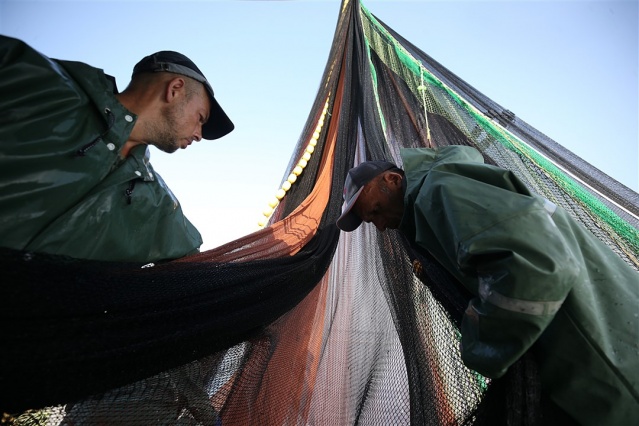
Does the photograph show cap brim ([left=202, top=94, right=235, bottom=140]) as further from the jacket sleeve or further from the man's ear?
the jacket sleeve

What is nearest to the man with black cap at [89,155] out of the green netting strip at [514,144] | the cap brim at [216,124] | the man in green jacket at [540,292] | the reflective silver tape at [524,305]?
the cap brim at [216,124]

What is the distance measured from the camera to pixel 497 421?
1144 millimetres

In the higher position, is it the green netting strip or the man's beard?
the green netting strip

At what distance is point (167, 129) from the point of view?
160 centimetres

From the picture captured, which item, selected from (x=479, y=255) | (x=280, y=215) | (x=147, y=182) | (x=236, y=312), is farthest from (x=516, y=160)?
(x=147, y=182)

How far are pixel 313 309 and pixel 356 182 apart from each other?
0.72m

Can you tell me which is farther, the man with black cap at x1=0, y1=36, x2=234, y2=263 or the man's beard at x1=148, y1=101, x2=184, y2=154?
the man's beard at x1=148, y1=101, x2=184, y2=154

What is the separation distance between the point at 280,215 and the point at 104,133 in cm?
129

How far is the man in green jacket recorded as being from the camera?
1031 mm

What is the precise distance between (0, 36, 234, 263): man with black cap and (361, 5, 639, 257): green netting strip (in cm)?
173

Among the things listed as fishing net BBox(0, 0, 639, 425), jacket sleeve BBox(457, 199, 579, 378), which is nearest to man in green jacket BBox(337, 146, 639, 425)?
jacket sleeve BBox(457, 199, 579, 378)

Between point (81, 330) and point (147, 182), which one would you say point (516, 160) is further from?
point (81, 330)

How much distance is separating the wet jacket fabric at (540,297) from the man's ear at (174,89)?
45.4 inches

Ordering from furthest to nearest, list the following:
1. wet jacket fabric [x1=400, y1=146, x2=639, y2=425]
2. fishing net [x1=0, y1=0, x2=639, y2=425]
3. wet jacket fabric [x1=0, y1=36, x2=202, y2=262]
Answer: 1. wet jacket fabric [x1=0, y1=36, x2=202, y2=262]
2. wet jacket fabric [x1=400, y1=146, x2=639, y2=425]
3. fishing net [x1=0, y1=0, x2=639, y2=425]
